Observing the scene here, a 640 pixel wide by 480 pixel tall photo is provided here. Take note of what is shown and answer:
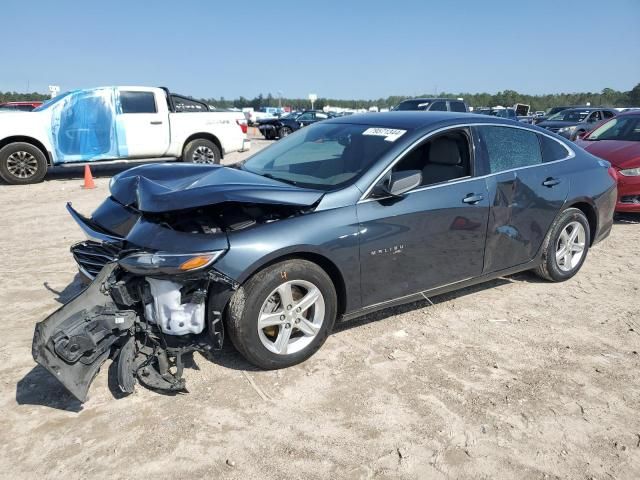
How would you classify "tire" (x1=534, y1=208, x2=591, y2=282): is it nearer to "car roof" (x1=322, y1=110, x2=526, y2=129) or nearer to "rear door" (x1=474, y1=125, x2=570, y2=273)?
"rear door" (x1=474, y1=125, x2=570, y2=273)

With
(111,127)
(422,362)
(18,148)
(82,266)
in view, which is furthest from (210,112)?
(422,362)

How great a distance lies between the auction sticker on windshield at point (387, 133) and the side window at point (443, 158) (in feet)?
0.61

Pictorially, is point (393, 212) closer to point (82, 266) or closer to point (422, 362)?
point (422, 362)

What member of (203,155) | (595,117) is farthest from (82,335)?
(595,117)

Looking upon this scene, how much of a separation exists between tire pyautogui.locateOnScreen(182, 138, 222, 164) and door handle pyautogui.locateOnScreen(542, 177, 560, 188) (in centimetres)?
856

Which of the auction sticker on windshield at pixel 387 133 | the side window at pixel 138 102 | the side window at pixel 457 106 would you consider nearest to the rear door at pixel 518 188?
the auction sticker on windshield at pixel 387 133

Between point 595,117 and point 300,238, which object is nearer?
point 300,238

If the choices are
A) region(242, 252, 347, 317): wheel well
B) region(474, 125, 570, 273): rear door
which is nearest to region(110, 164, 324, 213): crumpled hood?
region(242, 252, 347, 317): wheel well

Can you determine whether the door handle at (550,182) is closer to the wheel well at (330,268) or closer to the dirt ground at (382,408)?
the dirt ground at (382,408)

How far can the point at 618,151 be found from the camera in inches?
297

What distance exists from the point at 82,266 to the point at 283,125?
2194cm

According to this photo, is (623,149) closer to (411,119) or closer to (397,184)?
(411,119)

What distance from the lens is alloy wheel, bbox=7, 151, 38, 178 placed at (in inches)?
401

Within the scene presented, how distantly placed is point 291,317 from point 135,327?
3.10 feet
